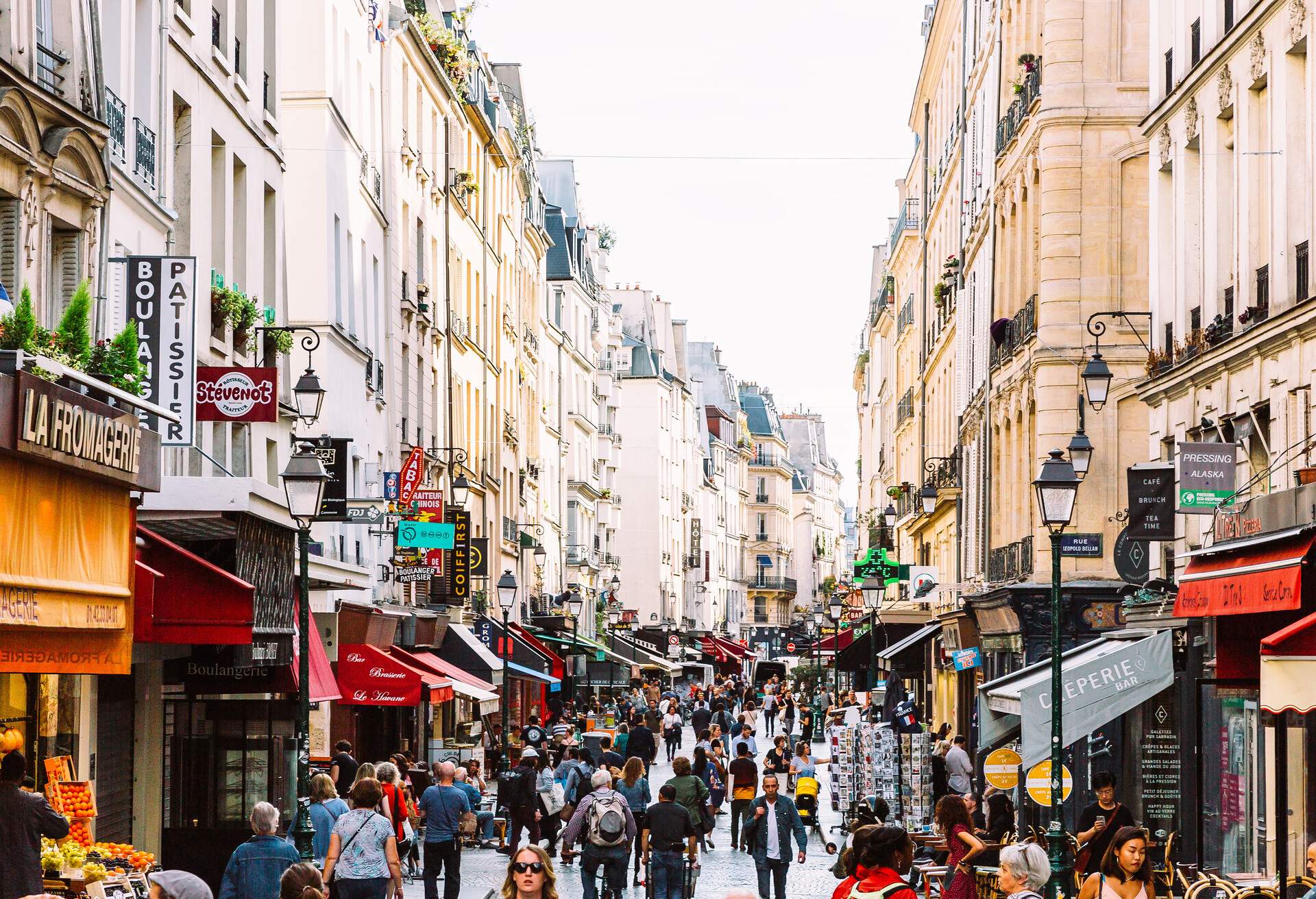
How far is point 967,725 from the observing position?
41.8 m

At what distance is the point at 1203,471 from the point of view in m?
19.8

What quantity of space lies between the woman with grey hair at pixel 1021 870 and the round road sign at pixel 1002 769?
10247 mm

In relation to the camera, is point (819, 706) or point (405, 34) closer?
point (405, 34)

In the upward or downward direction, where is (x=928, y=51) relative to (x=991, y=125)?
upward

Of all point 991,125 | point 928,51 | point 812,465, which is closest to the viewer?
point 991,125

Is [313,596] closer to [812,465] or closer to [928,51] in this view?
[928,51]

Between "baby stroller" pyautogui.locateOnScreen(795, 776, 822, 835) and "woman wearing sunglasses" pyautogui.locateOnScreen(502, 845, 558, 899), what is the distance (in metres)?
18.9

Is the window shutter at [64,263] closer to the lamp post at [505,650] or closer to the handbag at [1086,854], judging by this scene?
the handbag at [1086,854]

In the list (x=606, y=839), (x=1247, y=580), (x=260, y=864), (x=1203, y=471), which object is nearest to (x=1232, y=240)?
(x=1203, y=471)

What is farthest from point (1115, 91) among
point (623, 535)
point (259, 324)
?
point (623, 535)

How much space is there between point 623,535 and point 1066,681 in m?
74.5

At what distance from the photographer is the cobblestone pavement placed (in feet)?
75.8

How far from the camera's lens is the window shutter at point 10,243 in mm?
15078

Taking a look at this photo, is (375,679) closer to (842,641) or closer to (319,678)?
(319,678)
